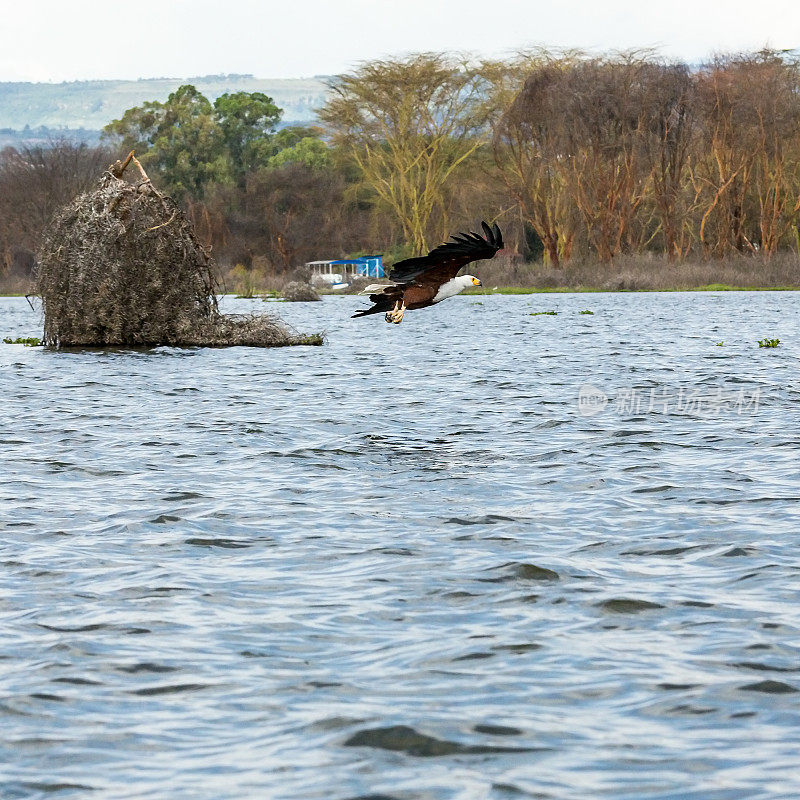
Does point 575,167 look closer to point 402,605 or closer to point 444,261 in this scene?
point 444,261

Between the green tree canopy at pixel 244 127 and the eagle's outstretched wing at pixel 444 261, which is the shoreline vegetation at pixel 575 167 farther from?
the eagle's outstretched wing at pixel 444 261

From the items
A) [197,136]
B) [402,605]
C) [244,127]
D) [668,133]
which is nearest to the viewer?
[402,605]

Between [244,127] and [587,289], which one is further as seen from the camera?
[244,127]

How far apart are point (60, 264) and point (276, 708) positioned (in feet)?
91.6

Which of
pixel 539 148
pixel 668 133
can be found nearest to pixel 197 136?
pixel 539 148

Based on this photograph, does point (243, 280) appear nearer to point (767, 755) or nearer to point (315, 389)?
point (315, 389)

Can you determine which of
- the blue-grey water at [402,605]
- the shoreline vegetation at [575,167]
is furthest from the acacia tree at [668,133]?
the blue-grey water at [402,605]

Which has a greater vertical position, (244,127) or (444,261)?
(244,127)

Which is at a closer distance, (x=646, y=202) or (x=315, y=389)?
Answer: (x=315, y=389)

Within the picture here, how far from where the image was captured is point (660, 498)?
13.0 m

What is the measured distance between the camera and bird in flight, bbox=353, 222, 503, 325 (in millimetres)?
15758

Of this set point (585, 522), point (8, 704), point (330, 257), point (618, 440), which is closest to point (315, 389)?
point (618, 440)

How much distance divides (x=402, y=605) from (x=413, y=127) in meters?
85.0

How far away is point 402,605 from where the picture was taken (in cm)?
903
